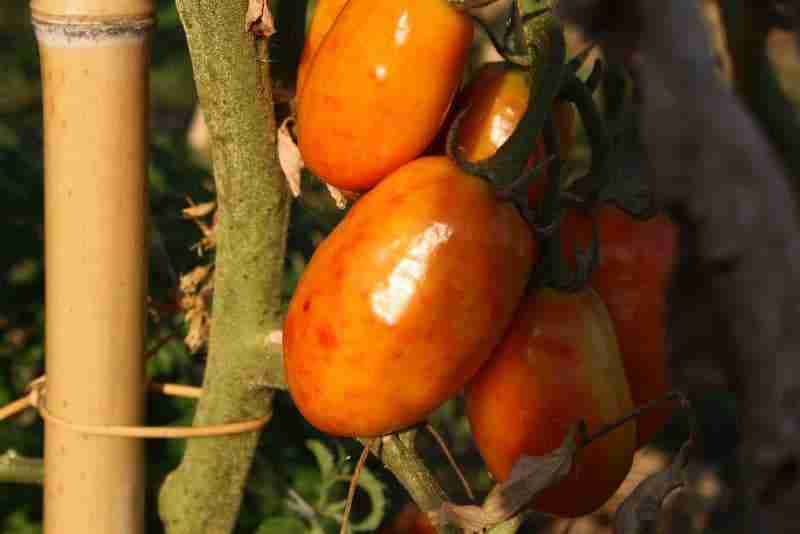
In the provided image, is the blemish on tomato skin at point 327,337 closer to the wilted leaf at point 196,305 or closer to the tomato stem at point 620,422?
the tomato stem at point 620,422

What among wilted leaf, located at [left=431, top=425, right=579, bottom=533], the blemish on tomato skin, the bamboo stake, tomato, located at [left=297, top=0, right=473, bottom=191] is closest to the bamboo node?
the bamboo stake

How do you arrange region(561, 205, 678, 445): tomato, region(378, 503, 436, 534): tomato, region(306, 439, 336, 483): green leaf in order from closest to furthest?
region(561, 205, 678, 445): tomato
region(378, 503, 436, 534): tomato
region(306, 439, 336, 483): green leaf

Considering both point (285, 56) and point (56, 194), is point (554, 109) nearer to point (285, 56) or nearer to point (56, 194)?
point (285, 56)

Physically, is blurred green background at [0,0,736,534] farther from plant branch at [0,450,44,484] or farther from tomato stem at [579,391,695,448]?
tomato stem at [579,391,695,448]

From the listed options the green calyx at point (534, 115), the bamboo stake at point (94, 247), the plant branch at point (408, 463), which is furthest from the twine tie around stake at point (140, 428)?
the green calyx at point (534, 115)

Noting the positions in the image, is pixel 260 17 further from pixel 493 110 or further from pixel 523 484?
pixel 523 484

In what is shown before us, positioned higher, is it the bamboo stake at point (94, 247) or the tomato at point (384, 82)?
the tomato at point (384, 82)

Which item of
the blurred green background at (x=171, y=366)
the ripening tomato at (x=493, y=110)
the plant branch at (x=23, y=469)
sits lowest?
the blurred green background at (x=171, y=366)
